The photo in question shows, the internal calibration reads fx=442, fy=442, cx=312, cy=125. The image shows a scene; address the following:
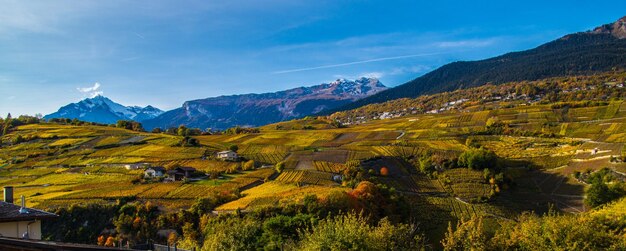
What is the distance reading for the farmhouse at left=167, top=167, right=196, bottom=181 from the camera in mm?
80300

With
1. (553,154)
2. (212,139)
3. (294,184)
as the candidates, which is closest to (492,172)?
(553,154)

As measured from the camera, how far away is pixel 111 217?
2409 inches

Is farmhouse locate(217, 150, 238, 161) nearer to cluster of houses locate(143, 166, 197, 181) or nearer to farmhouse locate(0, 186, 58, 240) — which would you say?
cluster of houses locate(143, 166, 197, 181)

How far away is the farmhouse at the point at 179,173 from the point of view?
263ft

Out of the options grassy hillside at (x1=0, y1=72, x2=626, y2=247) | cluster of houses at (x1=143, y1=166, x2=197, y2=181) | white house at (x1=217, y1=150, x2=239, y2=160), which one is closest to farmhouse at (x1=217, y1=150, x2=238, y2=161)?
white house at (x1=217, y1=150, x2=239, y2=160)

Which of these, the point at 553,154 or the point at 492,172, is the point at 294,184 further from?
the point at 553,154

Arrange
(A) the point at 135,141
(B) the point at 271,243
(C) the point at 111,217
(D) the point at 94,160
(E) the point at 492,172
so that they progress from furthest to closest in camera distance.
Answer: (A) the point at 135,141, (D) the point at 94,160, (E) the point at 492,172, (C) the point at 111,217, (B) the point at 271,243

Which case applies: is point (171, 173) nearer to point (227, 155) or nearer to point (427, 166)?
point (227, 155)

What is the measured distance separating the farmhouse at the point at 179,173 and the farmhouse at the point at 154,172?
2.47 m

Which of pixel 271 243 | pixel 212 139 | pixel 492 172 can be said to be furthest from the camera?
pixel 212 139

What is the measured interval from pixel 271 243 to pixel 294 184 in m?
30.6

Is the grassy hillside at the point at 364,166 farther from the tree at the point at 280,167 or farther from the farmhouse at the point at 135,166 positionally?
the farmhouse at the point at 135,166

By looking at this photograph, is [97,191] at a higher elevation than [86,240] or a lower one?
higher

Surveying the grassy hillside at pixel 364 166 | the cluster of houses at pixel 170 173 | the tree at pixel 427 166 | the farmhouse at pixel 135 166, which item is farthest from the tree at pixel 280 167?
the farmhouse at pixel 135 166
